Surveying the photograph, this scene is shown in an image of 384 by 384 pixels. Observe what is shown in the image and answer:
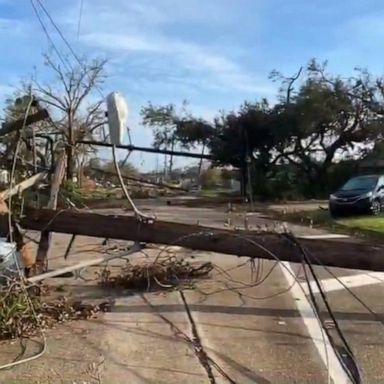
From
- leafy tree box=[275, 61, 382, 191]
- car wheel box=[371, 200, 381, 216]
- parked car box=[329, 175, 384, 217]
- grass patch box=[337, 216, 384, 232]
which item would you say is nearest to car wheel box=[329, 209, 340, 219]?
parked car box=[329, 175, 384, 217]

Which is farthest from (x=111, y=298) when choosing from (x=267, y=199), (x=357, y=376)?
(x=267, y=199)

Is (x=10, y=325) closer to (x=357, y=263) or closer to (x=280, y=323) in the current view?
(x=280, y=323)

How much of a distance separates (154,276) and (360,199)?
17.6 metres

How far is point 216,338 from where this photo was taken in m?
6.72

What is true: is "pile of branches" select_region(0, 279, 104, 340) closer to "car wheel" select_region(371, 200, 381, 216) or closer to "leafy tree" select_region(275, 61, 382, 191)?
"car wheel" select_region(371, 200, 381, 216)

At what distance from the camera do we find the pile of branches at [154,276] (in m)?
9.49

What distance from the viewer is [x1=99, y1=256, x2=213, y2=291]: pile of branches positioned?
9.49 metres

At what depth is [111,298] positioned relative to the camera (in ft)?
28.9

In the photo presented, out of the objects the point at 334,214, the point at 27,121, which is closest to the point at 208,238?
the point at 27,121

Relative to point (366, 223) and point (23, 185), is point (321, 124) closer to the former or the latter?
point (366, 223)

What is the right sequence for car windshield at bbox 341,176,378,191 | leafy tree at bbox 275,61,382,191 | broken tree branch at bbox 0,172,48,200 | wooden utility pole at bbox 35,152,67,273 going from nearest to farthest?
broken tree branch at bbox 0,172,48,200, wooden utility pole at bbox 35,152,67,273, car windshield at bbox 341,176,378,191, leafy tree at bbox 275,61,382,191

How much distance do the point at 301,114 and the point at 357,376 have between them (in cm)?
3562

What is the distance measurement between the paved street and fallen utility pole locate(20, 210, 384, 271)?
683 millimetres

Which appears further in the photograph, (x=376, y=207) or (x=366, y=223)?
(x=376, y=207)
